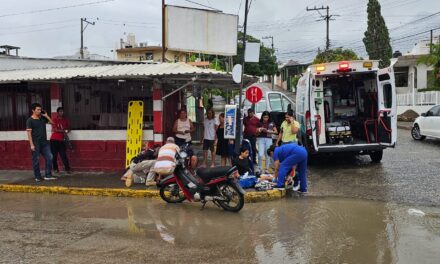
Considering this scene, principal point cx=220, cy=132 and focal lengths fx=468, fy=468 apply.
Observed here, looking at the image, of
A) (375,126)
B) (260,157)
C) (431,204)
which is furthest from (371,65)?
(431,204)

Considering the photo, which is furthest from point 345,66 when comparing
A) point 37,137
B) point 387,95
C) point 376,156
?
point 37,137

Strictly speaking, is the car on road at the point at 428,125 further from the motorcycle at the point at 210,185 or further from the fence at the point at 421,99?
the motorcycle at the point at 210,185

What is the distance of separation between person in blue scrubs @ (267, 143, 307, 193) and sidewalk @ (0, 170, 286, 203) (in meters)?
0.37

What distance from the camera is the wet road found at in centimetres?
892

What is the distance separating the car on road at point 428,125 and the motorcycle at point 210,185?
1089 centimetres

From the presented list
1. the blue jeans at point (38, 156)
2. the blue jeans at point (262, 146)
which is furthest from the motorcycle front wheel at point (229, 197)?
the blue jeans at point (38, 156)

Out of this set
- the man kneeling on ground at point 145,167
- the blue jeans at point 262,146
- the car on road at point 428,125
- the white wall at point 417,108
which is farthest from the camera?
the white wall at point 417,108

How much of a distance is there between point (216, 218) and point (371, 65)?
6660mm

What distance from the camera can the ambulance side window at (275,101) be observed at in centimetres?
1789

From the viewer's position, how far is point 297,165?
919 centimetres

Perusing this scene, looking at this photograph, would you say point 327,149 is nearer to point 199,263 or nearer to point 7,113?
point 199,263

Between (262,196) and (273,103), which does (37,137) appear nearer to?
(262,196)

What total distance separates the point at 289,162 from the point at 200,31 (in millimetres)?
6589

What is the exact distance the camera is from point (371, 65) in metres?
11.9
